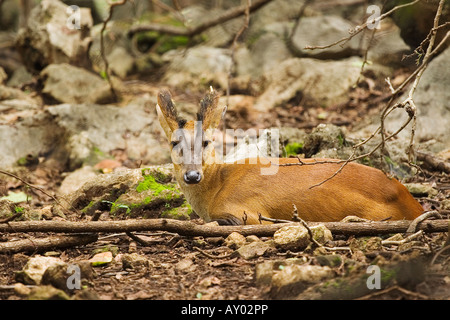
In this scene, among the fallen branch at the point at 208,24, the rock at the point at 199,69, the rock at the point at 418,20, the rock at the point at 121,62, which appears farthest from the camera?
the rock at the point at 121,62

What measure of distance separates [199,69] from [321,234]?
8416 mm

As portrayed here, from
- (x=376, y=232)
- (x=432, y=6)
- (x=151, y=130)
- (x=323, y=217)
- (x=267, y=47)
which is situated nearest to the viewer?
(x=376, y=232)

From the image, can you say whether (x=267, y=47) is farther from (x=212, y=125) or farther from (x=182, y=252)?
(x=182, y=252)

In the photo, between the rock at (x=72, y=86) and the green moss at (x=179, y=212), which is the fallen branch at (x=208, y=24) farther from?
the green moss at (x=179, y=212)

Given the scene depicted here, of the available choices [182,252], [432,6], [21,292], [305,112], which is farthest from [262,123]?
[21,292]

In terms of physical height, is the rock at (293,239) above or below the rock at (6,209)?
below

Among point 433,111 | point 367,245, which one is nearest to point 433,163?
point 433,111

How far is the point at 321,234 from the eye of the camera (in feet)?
14.3

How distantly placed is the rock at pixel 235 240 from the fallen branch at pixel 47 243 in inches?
42.5

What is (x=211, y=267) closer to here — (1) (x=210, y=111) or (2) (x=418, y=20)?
(1) (x=210, y=111)

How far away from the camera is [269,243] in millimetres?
4402

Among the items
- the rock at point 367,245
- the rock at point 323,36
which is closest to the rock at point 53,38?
the rock at point 323,36

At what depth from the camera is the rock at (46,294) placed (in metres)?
3.38

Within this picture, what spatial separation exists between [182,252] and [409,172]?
3.43 metres
